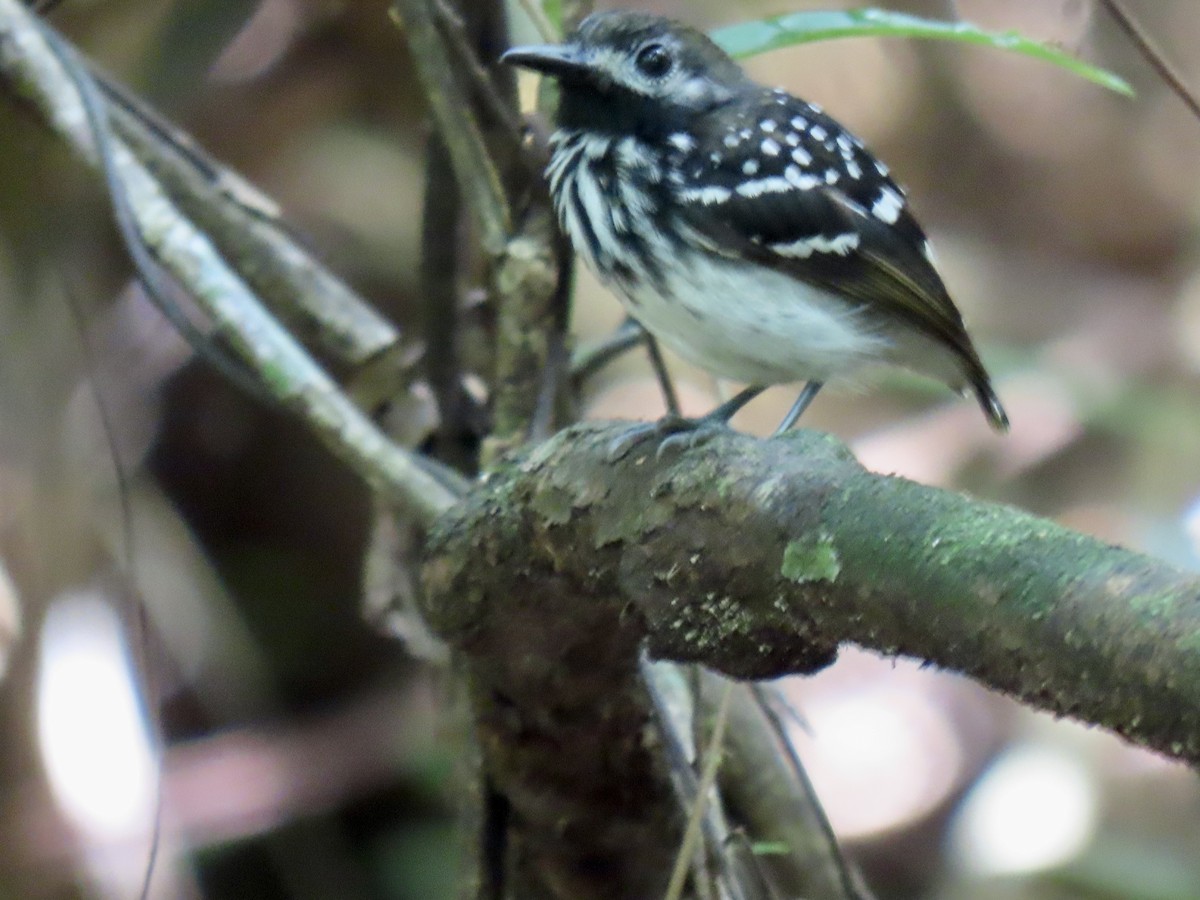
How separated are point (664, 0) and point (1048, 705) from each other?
407 cm

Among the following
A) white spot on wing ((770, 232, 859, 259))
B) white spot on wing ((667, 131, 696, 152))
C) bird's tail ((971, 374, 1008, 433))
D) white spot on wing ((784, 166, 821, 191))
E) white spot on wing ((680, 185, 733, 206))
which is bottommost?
bird's tail ((971, 374, 1008, 433))

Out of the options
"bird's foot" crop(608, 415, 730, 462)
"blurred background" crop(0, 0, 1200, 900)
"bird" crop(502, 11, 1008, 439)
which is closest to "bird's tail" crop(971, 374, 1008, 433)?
"bird" crop(502, 11, 1008, 439)

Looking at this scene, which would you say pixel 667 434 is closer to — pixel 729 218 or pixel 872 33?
pixel 729 218

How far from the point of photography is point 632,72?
214 centimetres

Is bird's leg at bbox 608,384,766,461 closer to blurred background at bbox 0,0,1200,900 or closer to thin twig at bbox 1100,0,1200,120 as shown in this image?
thin twig at bbox 1100,0,1200,120

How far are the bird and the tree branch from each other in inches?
10.1

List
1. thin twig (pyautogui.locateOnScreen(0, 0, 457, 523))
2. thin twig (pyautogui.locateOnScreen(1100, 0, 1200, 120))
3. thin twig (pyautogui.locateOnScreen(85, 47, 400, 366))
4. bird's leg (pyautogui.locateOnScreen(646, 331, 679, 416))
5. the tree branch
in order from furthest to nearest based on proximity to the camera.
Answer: thin twig (pyautogui.locateOnScreen(85, 47, 400, 366)), thin twig (pyautogui.locateOnScreen(0, 0, 457, 523)), bird's leg (pyautogui.locateOnScreen(646, 331, 679, 416)), thin twig (pyautogui.locateOnScreen(1100, 0, 1200, 120)), the tree branch

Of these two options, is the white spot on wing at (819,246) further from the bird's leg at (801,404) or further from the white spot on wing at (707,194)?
the bird's leg at (801,404)

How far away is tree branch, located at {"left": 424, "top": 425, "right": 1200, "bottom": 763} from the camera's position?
3.38 ft

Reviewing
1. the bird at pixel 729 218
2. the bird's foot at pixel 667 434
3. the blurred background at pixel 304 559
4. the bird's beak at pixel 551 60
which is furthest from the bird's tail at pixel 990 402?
the bird's beak at pixel 551 60

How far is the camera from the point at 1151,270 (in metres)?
5.56

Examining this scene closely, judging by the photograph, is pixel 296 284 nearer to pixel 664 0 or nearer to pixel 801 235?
pixel 801 235

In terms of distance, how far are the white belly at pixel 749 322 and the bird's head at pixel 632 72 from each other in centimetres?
29

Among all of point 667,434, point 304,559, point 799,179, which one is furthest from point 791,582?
point 304,559
